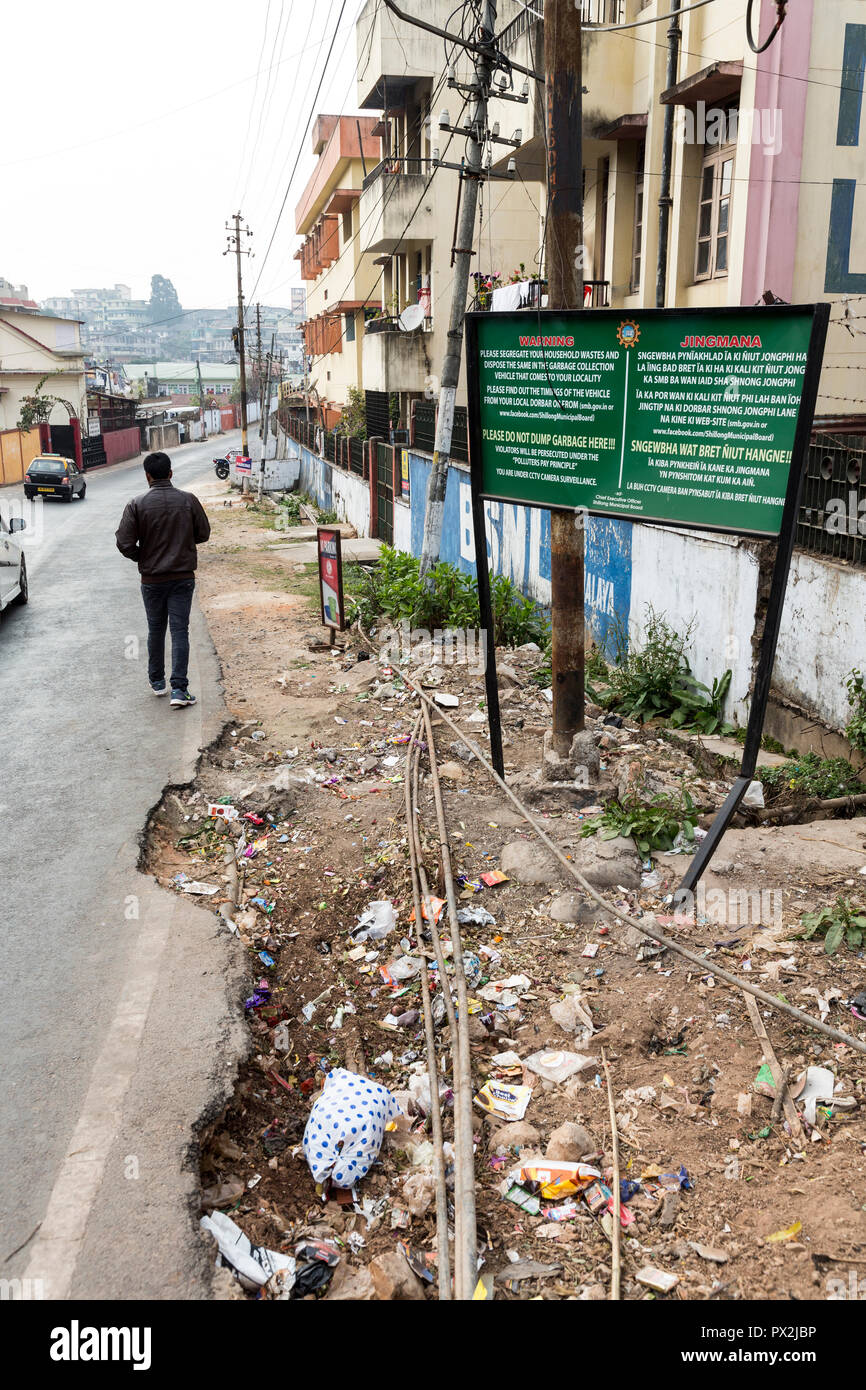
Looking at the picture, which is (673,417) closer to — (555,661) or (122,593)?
(555,661)

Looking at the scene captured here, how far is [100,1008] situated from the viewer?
454cm

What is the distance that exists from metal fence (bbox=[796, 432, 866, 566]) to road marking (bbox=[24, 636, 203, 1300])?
191 inches

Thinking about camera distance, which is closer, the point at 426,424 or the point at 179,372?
the point at 426,424

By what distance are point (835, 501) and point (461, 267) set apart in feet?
20.8

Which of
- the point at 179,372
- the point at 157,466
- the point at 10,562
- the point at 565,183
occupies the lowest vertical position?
the point at 10,562

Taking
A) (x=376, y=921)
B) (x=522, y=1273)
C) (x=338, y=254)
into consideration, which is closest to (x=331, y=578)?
(x=376, y=921)

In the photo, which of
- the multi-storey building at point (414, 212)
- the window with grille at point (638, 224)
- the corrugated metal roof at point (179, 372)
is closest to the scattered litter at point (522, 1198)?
the window with grille at point (638, 224)

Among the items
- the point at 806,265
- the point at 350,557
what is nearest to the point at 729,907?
the point at 806,265

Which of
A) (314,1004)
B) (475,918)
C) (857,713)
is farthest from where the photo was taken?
(857,713)

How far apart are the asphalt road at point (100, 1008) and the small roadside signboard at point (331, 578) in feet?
9.90

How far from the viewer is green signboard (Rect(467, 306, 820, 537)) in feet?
15.3

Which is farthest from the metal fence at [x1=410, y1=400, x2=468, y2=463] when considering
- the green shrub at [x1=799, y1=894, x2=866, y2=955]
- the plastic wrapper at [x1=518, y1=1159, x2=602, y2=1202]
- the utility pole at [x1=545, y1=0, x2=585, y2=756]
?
the plastic wrapper at [x1=518, y1=1159, x2=602, y2=1202]

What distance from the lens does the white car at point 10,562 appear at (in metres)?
13.6

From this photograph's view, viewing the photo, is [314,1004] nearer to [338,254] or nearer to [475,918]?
[475,918]
